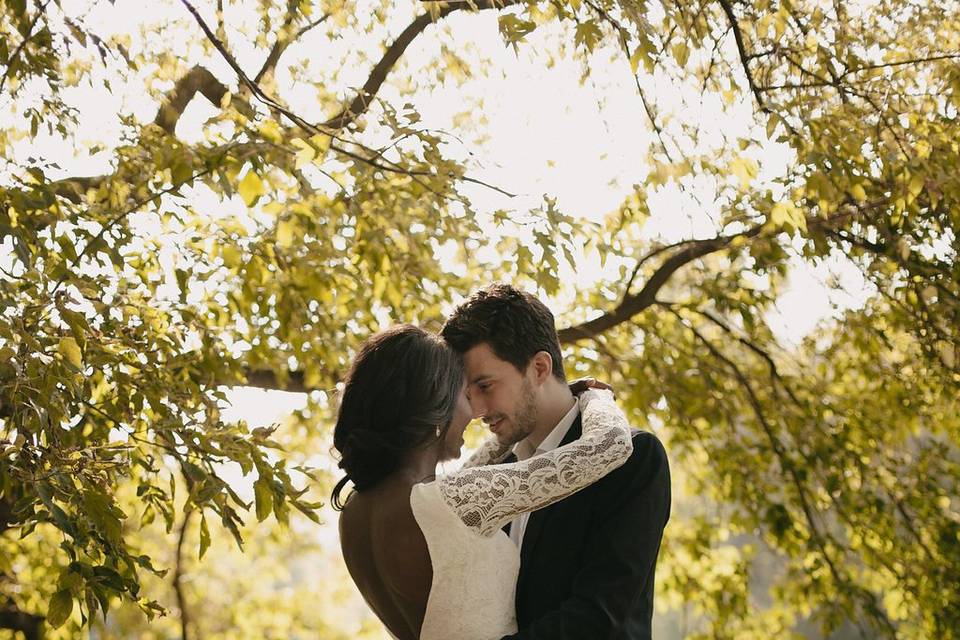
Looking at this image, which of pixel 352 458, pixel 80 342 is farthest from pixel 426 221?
pixel 352 458

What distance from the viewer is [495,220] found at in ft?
13.7

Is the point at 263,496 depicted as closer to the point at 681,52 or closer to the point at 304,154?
the point at 304,154

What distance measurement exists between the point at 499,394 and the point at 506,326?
0.57 feet

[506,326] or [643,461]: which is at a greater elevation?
[506,326]

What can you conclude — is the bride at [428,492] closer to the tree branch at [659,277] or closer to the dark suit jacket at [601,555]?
the dark suit jacket at [601,555]

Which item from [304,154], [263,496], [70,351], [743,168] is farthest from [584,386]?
[743,168]

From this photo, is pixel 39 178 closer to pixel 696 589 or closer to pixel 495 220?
pixel 495 220

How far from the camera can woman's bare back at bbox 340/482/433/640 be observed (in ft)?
7.55

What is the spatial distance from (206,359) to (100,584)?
2027 millimetres

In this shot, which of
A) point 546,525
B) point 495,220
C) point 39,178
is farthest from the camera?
point 495,220

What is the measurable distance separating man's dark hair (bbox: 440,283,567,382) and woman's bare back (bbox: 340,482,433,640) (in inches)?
22.5

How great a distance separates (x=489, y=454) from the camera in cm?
315

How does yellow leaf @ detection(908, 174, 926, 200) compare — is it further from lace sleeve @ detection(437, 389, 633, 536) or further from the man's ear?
lace sleeve @ detection(437, 389, 633, 536)

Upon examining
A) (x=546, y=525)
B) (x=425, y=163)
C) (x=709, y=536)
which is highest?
(x=425, y=163)
